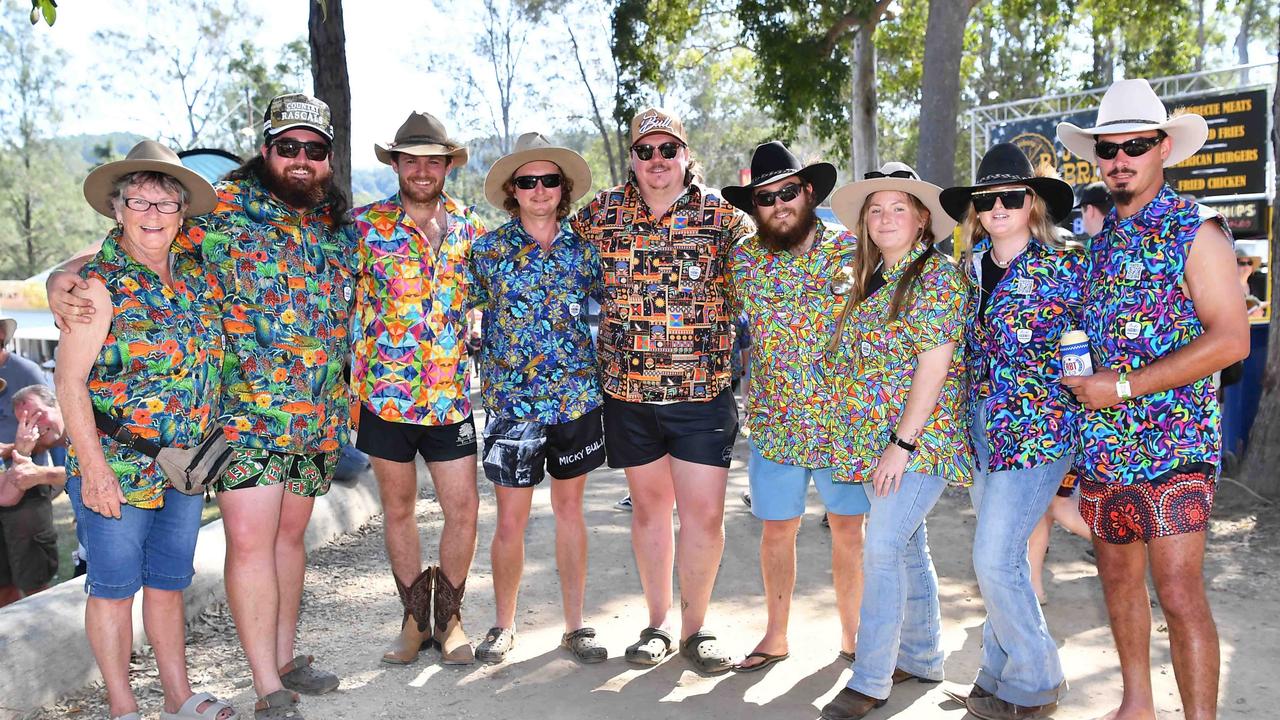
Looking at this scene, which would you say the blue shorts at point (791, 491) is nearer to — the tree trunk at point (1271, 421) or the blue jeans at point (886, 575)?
the blue jeans at point (886, 575)

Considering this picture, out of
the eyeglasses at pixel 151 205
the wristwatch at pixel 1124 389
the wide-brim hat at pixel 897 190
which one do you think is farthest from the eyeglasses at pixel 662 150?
the wristwatch at pixel 1124 389

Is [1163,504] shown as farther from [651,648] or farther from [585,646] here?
[585,646]

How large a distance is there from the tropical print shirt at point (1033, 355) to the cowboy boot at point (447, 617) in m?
2.51

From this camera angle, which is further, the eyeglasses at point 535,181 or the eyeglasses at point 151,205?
the eyeglasses at point 535,181

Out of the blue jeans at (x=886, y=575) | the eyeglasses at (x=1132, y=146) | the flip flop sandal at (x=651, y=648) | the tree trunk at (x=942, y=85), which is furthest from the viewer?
the tree trunk at (x=942, y=85)

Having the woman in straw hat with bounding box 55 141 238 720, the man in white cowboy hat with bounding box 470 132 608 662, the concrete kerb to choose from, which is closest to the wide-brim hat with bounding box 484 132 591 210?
the man in white cowboy hat with bounding box 470 132 608 662

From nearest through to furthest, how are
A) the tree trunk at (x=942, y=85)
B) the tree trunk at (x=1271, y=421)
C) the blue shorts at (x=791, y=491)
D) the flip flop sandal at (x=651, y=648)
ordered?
the blue shorts at (x=791, y=491) → the flip flop sandal at (x=651, y=648) → the tree trunk at (x=1271, y=421) → the tree trunk at (x=942, y=85)

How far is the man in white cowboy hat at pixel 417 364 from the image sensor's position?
4.33m

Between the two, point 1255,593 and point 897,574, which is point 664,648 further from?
point 1255,593

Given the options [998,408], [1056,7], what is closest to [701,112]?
[1056,7]

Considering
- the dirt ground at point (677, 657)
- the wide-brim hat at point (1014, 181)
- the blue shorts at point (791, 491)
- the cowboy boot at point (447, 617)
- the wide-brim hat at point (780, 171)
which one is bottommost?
the dirt ground at point (677, 657)

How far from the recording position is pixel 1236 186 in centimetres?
1417

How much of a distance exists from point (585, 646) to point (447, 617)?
67 cm

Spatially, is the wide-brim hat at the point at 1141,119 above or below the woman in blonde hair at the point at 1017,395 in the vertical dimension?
above
